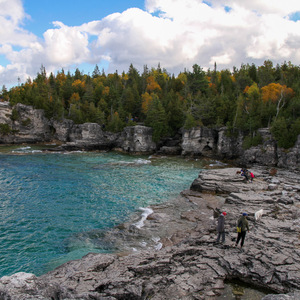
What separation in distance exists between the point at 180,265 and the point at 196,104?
195 ft

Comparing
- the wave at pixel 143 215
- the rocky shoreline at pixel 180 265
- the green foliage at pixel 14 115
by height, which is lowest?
the wave at pixel 143 215

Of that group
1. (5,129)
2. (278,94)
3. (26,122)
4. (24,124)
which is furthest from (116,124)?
(278,94)

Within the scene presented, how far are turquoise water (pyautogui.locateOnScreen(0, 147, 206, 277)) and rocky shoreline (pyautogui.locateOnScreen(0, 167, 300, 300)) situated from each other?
2.76 m

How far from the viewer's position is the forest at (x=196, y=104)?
51.2m

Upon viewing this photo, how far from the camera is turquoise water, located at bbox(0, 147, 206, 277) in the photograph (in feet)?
53.5

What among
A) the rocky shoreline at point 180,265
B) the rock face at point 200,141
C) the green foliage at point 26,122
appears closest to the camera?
the rocky shoreline at point 180,265

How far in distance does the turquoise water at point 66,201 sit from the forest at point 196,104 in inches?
695

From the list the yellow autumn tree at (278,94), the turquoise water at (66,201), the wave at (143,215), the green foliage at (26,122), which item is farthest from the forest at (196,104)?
the wave at (143,215)

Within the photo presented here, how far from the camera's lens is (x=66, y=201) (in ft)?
86.1

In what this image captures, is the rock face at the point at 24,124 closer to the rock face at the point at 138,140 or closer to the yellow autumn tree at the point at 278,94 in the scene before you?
the rock face at the point at 138,140

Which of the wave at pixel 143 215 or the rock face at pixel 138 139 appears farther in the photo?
the rock face at pixel 138 139

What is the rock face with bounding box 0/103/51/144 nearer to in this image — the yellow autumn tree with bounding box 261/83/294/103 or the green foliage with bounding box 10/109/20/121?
the green foliage with bounding box 10/109/20/121

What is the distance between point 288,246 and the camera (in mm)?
13898

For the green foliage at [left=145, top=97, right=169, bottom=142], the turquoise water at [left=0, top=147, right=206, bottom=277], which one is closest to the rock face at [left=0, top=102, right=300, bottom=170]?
the green foliage at [left=145, top=97, right=169, bottom=142]
